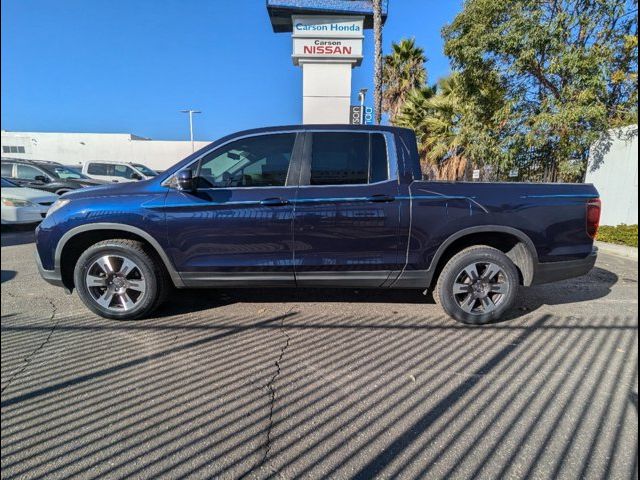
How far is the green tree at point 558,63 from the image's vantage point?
7996 millimetres

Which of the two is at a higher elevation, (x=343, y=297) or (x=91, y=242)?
(x=91, y=242)

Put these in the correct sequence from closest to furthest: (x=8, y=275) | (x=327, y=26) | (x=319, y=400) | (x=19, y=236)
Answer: (x=319, y=400)
(x=8, y=275)
(x=19, y=236)
(x=327, y=26)

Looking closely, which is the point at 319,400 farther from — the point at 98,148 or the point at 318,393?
the point at 98,148

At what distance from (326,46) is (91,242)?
38.9ft

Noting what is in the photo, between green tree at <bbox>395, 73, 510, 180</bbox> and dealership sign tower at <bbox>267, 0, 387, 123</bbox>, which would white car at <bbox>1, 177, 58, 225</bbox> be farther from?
green tree at <bbox>395, 73, 510, 180</bbox>

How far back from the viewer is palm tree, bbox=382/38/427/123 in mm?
18812

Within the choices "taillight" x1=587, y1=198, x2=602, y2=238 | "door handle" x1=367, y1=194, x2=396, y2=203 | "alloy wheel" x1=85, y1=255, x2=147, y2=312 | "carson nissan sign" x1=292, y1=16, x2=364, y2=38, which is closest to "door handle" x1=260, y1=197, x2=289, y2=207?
"door handle" x1=367, y1=194, x2=396, y2=203

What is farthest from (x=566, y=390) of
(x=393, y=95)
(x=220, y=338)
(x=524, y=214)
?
(x=393, y=95)

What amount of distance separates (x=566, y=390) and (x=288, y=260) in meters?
2.39

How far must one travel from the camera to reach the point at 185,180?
3283mm

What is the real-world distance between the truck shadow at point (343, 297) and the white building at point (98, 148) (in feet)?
127

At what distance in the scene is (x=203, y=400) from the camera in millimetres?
2404

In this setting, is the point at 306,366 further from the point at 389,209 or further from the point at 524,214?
the point at 524,214

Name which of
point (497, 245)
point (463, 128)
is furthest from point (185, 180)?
point (463, 128)
